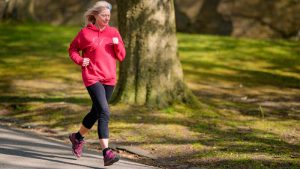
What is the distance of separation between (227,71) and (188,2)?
31.9 feet

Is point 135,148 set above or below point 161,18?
below

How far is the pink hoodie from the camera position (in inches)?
319

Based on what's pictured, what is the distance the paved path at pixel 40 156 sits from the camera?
26.0 feet

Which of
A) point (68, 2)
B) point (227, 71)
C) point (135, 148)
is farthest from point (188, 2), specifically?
point (135, 148)

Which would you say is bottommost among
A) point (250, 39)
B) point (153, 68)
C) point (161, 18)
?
point (250, 39)

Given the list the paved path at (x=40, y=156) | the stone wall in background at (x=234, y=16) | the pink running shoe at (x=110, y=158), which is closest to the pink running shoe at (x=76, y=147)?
the paved path at (x=40, y=156)

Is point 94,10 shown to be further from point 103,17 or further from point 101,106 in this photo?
point 101,106

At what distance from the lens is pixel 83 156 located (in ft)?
28.9

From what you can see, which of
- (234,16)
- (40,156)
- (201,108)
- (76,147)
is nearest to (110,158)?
(76,147)

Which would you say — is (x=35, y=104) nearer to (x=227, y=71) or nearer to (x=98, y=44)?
(x=98, y=44)

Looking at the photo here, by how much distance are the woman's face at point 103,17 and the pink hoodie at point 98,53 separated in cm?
10

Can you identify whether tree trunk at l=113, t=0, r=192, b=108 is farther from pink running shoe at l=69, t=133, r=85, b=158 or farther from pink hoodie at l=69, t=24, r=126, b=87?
pink hoodie at l=69, t=24, r=126, b=87

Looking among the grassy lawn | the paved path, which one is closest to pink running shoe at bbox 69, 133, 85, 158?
the paved path

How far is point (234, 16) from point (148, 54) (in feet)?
51.5
